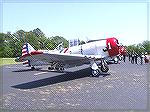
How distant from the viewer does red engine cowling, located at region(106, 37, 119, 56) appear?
15.9 metres

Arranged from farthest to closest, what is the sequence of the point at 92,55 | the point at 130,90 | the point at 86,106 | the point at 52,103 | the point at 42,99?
the point at 92,55
the point at 130,90
the point at 42,99
the point at 52,103
the point at 86,106

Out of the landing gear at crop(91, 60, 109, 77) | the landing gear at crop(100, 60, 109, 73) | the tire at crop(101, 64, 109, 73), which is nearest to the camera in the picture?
the landing gear at crop(91, 60, 109, 77)

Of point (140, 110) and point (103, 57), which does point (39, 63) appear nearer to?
point (103, 57)

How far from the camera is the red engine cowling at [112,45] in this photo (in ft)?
52.2

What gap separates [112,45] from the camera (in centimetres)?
1588

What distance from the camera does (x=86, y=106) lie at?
7.45 m

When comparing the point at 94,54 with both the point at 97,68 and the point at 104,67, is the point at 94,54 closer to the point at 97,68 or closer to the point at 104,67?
the point at 104,67

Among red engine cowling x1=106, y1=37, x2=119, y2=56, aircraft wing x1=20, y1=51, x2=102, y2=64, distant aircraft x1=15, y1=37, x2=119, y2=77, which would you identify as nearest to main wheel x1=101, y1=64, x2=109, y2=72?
distant aircraft x1=15, y1=37, x2=119, y2=77

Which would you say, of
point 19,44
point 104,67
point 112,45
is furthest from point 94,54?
point 19,44

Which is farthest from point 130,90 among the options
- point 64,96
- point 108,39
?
point 108,39

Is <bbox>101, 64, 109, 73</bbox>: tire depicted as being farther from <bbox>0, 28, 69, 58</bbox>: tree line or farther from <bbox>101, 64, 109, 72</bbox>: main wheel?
<bbox>0, 28, 69, 58</bbox>: tree line

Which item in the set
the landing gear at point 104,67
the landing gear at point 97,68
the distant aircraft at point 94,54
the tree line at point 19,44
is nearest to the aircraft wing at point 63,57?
the distant aircraft at point 94,54

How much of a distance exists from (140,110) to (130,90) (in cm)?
323

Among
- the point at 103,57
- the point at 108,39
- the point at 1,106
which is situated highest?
the point at 108,39
